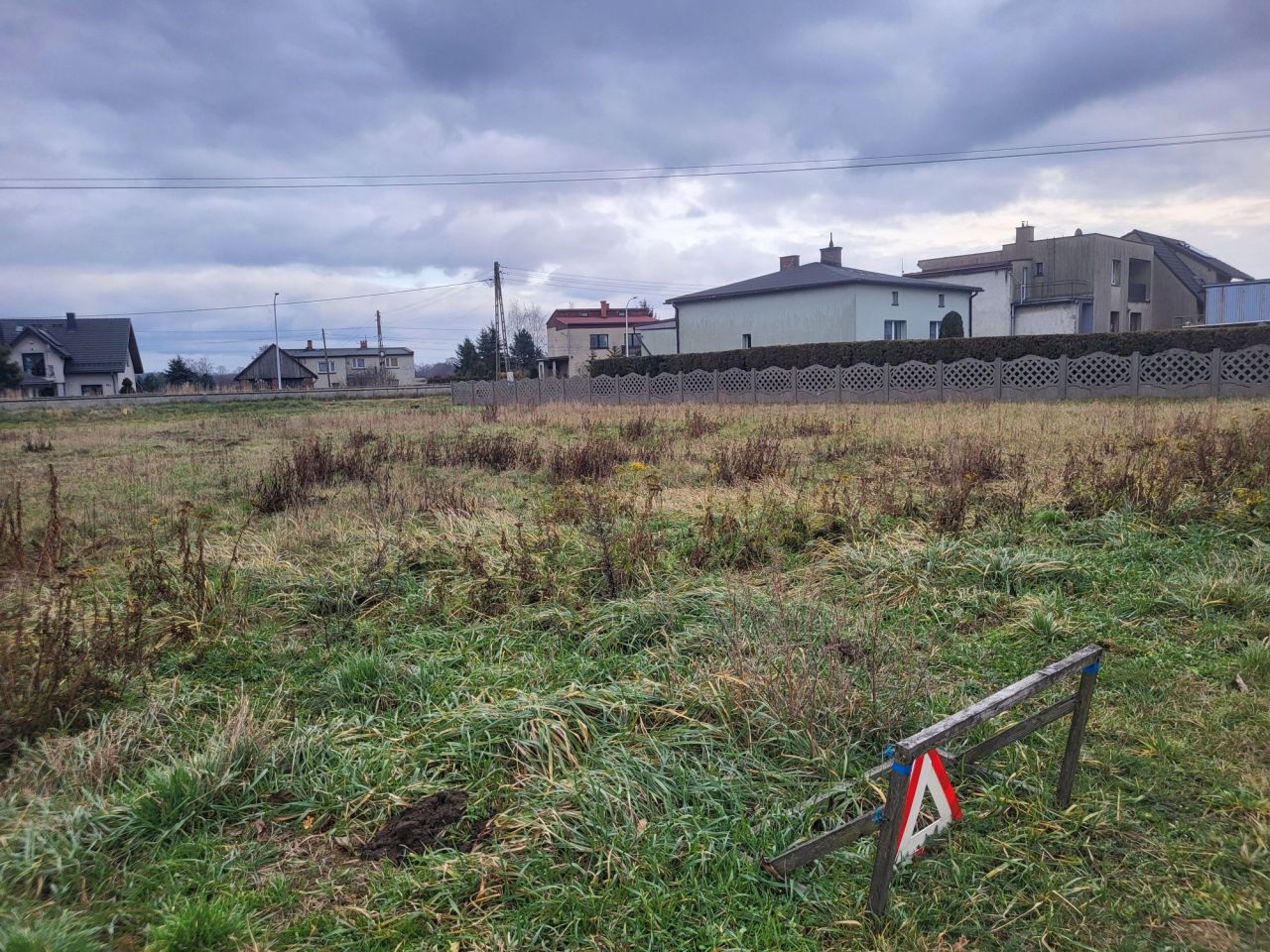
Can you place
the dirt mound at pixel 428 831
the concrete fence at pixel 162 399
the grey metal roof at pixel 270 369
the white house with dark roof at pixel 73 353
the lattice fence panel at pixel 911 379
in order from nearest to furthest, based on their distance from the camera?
the dirt mound at pixel 428 831 < the lattice fence panel at pixel 911 379 < the concrete fence at pixel 162 399 < the white house with dark roof at pixel 73 353 < the grey metal roof at pixel 270 369

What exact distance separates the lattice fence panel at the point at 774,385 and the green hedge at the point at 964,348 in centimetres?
282

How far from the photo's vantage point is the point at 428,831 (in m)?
2.73

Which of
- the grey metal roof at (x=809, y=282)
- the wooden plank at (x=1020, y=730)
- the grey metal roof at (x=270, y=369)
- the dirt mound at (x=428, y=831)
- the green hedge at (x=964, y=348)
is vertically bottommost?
the dirt mound at (x=428, y=831)

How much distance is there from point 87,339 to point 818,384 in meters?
54.3

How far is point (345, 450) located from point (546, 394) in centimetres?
1890

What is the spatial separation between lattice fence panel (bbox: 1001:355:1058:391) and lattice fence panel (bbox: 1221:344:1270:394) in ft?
11.5

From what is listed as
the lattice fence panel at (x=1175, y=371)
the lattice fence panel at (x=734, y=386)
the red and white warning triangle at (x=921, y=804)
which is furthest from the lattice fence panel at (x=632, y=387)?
the red and white warning triangle at (x=921, y=804)

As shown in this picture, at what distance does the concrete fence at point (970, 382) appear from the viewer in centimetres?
1791

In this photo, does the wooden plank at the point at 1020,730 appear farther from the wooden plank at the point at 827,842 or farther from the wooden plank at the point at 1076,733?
the wooden plank at the point at 827,842

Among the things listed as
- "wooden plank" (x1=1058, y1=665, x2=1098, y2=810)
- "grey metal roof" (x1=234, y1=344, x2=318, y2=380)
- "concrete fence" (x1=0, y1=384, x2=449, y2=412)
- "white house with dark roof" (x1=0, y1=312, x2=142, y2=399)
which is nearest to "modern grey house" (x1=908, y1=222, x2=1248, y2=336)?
"concrete fence" (x1=0, y1=384, x2=449, y2=412)

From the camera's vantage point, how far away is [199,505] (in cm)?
814


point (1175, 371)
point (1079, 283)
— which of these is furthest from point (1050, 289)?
point (1175, 371)

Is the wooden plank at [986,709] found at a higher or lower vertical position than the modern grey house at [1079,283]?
lower

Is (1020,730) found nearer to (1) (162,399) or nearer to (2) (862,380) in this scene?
(2) (862,380)
